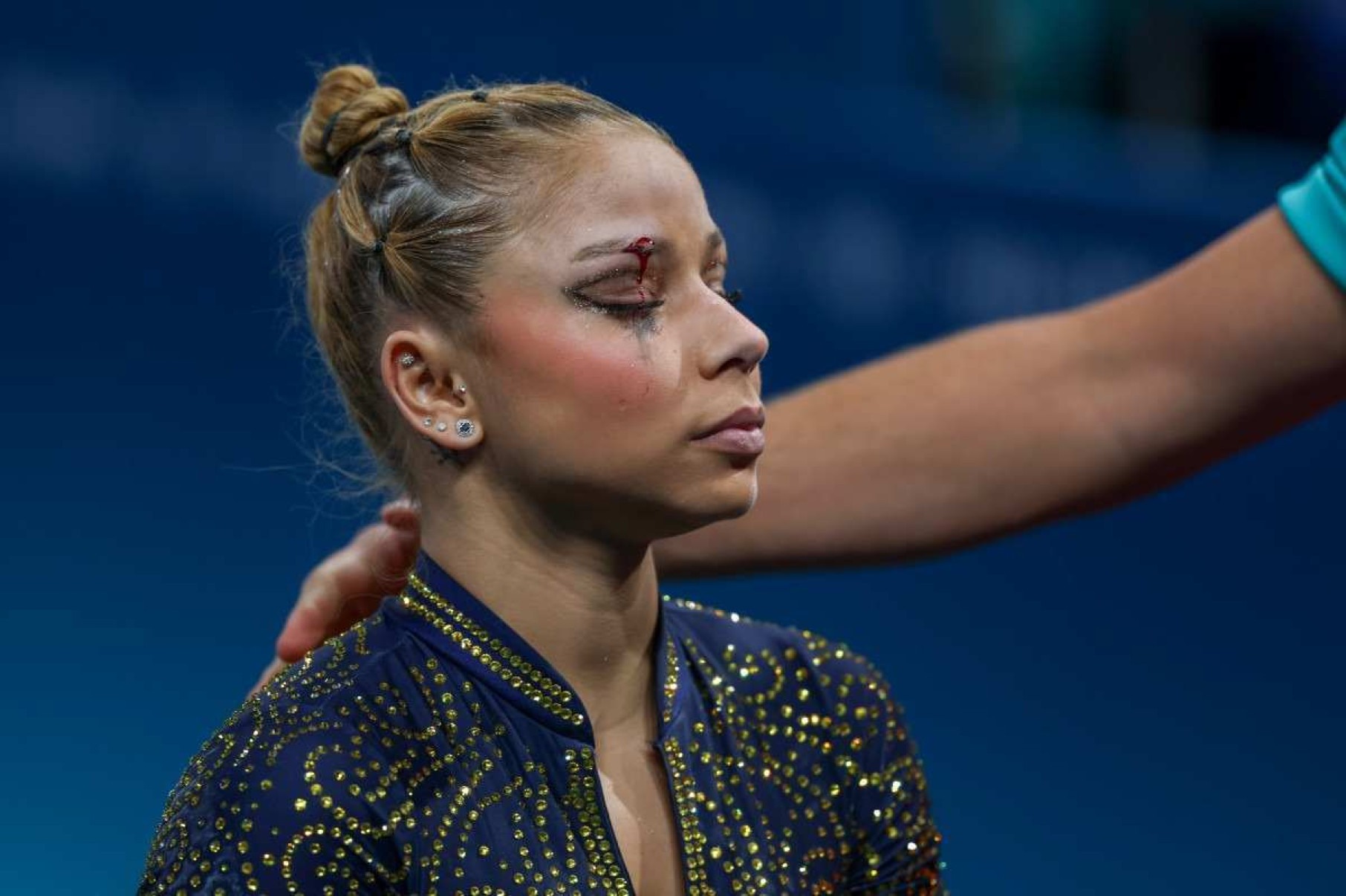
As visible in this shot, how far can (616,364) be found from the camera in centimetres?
109

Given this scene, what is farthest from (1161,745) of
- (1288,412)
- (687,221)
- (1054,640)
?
(687,221)

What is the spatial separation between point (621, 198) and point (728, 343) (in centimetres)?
11

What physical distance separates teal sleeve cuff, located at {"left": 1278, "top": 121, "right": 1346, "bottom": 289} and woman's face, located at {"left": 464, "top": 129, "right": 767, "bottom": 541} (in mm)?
471

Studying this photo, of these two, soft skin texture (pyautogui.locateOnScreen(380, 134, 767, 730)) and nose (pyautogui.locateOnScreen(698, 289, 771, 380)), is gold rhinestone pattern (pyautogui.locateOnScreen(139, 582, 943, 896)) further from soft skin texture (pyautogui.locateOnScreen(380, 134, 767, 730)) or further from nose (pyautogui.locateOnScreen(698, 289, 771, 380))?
nose (pyautogui.locateOnScreen(698, 289, 771, 380))

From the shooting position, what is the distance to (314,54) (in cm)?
224

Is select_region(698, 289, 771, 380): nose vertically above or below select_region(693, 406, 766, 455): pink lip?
above

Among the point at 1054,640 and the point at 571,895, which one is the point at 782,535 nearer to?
the point at 571,895

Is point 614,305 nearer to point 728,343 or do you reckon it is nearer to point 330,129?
point 728,343

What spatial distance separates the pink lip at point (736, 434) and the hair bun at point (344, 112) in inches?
12.4

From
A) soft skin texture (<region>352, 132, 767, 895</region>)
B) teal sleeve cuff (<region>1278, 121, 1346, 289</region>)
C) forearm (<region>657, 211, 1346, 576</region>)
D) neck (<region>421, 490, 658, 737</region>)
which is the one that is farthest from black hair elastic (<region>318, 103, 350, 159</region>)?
teal sleeve cuff (<region>1278, 121, 1346, 289</region>)

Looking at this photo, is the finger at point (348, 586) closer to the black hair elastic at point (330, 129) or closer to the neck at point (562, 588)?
the neck at point (562, 588)

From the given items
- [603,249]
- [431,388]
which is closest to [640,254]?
[603,249]

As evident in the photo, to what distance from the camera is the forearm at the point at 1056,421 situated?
54.4 inches

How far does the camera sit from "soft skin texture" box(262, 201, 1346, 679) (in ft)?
4.54
